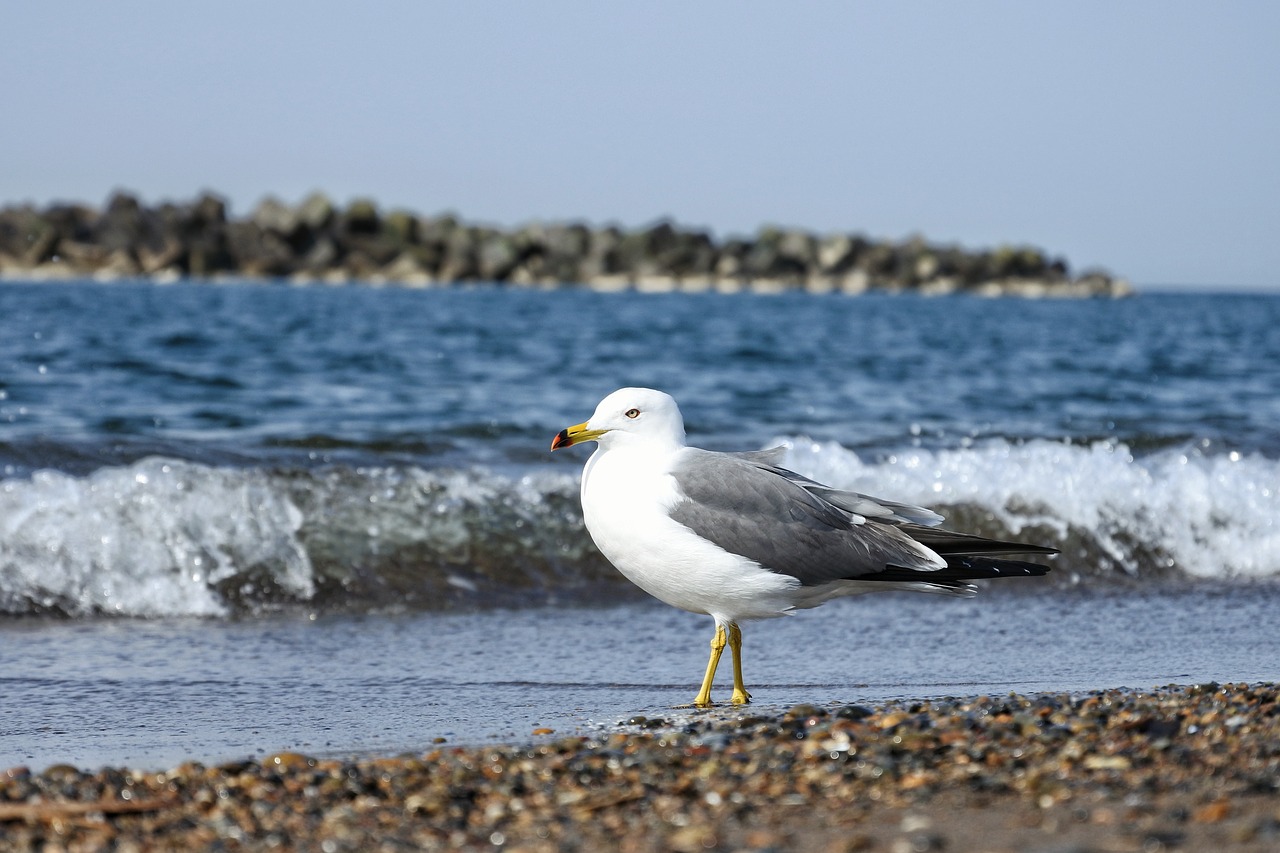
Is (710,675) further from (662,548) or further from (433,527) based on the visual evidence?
(433,527)

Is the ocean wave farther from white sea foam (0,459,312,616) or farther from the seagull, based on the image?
the seagull

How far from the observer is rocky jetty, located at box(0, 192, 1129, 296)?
222 ft

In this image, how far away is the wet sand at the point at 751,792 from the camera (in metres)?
2.81

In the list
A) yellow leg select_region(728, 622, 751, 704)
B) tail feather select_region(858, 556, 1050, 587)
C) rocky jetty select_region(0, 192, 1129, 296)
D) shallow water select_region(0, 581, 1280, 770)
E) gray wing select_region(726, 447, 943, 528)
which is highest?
rocky jetty select_region(0, 192, 1129, 296)

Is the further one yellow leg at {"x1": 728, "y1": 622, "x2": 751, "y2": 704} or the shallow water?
yellow leg at {"x1": 728, "y1": 622, "x2": 751, "y2": 704}

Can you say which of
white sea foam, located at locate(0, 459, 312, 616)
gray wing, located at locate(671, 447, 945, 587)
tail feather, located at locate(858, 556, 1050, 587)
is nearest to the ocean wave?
white sea foam, located at locate(0, 459, 312, 616)

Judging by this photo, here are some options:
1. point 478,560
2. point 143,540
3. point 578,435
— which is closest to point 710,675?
point 578,435

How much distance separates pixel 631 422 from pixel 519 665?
125 centimetres

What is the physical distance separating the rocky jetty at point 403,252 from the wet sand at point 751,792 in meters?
64.5

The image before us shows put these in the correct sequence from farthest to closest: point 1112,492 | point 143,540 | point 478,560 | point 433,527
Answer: point 1112,492
point 433,527
point 478,560
point 143,540

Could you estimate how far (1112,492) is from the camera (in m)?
8.59

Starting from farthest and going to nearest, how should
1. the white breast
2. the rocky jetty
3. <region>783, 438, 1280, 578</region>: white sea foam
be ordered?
the rocky jetty
<region>783, 438, 1280, 578</region>: white sea foam
the white breast

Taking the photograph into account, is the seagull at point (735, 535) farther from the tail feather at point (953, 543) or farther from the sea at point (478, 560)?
the sea at point (478, 560)

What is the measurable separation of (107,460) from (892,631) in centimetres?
480
